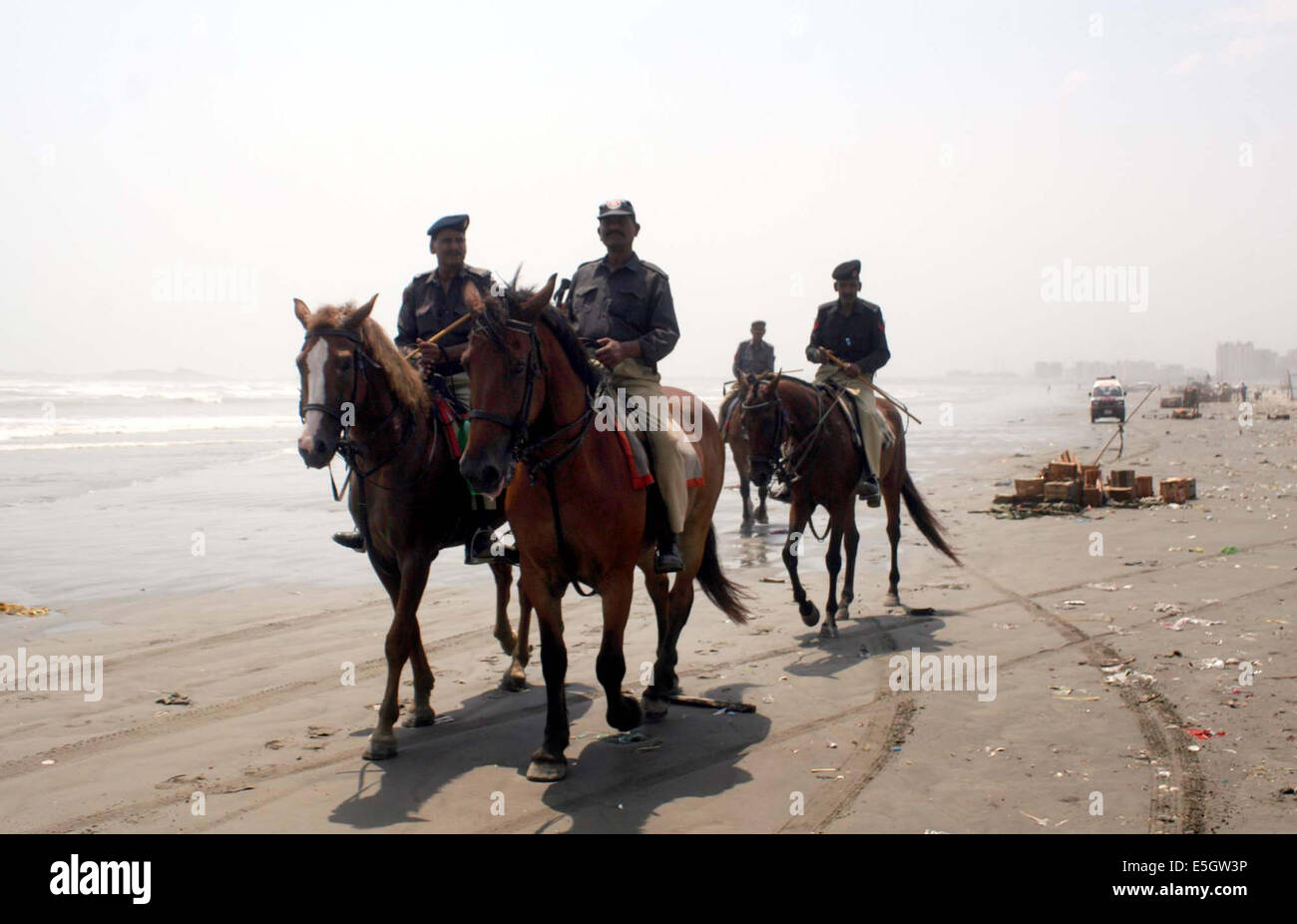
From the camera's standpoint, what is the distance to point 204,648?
7.70 meters

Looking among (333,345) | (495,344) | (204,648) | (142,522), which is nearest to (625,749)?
(495,344)

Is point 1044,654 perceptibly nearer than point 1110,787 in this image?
No

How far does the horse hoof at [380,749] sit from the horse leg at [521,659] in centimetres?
144

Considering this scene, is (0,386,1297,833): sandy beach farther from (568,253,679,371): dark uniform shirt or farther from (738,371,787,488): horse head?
(568,253,679,371): dark uniform shirt

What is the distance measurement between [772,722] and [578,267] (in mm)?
3185

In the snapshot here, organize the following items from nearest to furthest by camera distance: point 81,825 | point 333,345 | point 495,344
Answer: point 81,825
point 495,344
point 333,345

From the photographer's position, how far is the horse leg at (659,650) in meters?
6.18

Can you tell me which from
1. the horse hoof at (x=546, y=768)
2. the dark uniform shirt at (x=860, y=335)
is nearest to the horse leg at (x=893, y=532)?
the dark uniform shirt at (x=860, y=335)

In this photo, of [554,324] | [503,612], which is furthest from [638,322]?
[503,612]

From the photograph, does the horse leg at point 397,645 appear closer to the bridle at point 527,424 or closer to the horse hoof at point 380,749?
the horse hoof at point 380,749

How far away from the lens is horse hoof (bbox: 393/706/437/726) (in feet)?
19.9

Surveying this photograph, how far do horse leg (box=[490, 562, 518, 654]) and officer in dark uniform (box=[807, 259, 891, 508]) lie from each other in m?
3.91

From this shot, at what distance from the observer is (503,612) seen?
7453mm
